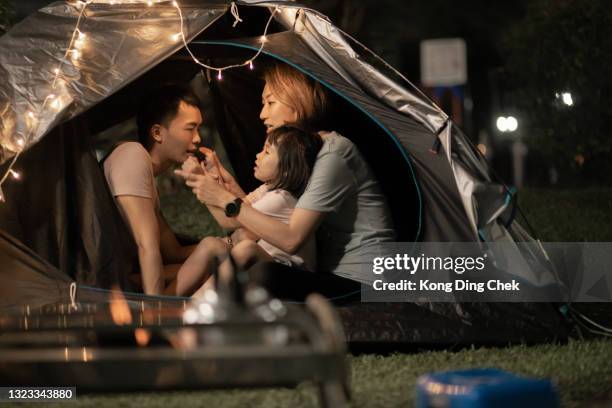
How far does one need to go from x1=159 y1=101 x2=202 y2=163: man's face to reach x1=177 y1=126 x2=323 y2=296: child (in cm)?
52

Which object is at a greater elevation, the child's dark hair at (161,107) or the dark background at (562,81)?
the dark background at (562,81)

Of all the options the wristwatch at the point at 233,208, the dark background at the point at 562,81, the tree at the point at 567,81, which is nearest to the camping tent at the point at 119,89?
the wristwatch at the point at 233,208

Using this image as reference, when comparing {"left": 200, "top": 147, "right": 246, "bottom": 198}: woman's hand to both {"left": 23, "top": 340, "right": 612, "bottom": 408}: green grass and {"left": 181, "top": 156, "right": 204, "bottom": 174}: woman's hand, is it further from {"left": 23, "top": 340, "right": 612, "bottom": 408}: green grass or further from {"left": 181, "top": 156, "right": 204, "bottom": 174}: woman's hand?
{"left": 23, "top": 340, "right": 612, "bottom": 408}: green grass

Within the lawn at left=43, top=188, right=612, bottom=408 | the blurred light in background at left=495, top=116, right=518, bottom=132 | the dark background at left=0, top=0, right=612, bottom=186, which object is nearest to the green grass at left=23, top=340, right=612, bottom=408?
the lawn at left=43, top=188, right=612, bottom=408

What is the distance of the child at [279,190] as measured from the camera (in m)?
6.65

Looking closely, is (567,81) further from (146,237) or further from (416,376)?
(416,376)

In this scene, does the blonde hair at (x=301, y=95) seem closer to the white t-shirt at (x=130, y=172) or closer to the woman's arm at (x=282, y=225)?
the woman's arm at (x=282, y=225)

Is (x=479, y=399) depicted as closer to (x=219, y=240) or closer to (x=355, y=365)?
(x=355, y=365)

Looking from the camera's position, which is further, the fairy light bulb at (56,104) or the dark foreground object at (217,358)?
the fairy light bulb at (56,104)

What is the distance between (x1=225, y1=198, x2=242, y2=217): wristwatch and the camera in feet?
21.3

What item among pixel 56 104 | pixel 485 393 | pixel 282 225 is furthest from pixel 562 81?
pixel 485 393

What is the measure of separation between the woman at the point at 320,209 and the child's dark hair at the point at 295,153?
0.07m

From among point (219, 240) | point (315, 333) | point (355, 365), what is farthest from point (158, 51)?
point (315, 333)

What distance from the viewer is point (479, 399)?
4.27 metres
